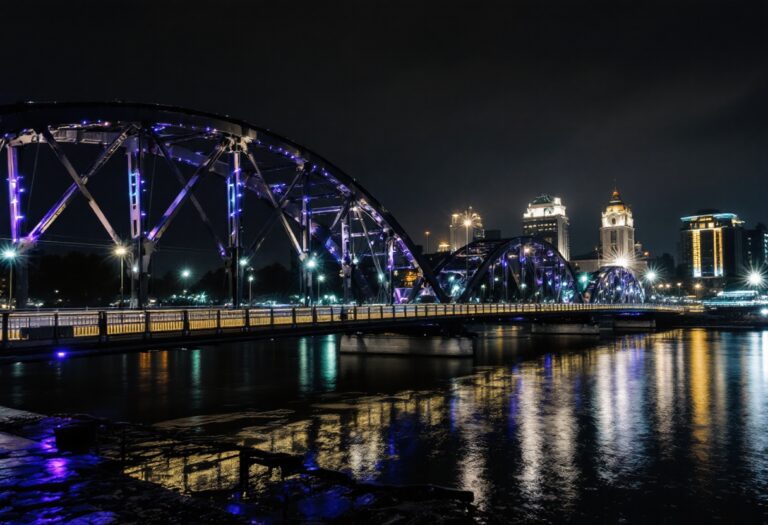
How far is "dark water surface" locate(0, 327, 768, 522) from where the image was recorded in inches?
808

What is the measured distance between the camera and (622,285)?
174125 mm

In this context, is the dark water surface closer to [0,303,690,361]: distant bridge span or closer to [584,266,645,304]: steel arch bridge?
[0,303,690,361]: distant bridge span

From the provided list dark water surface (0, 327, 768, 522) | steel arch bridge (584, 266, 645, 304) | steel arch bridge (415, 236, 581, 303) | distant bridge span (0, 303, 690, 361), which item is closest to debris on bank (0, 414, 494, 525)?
dark water surface (0, 327, 768, 522)

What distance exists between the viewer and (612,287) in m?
176

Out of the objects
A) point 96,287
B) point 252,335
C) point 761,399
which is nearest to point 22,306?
point 252,335

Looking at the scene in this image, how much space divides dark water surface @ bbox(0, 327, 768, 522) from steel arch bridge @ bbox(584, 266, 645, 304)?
87678 mm

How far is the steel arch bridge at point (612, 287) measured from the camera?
153025 mm

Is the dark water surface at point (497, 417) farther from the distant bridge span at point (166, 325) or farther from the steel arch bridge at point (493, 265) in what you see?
the steel arch bridge at point (493, 265)

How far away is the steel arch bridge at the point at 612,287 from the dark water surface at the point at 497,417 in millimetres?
87678

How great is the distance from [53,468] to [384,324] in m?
33.7

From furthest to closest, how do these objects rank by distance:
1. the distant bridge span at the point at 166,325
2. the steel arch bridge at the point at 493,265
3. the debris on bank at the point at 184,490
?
the steel arch bridge at the point at 493,265 < the distant bridge span at the point at 166,325 < the debris on bank at the point at 184,490

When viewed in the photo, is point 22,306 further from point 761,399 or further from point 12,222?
point 761,399

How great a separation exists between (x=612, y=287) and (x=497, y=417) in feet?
499

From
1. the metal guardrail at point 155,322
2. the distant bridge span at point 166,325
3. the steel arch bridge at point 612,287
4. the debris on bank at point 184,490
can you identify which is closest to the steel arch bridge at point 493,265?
the steel arch bridge at point 612,287
